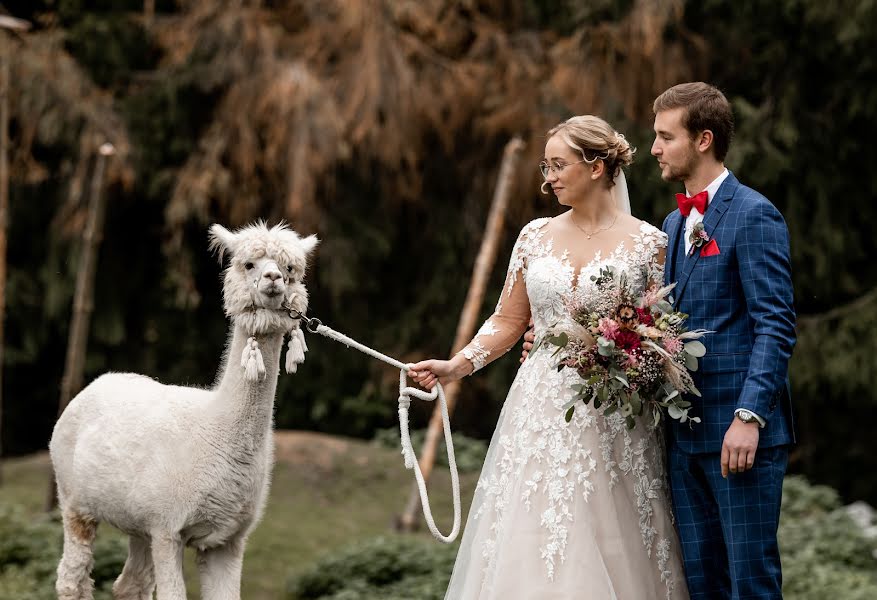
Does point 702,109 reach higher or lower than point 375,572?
higher

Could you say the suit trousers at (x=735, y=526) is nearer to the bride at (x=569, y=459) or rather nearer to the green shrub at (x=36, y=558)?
the bride at (x=569, y=459)

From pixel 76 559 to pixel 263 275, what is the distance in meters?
1.48

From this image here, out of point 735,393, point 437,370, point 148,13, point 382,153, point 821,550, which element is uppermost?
point 148,13

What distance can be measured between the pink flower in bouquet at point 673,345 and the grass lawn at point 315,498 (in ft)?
14.6

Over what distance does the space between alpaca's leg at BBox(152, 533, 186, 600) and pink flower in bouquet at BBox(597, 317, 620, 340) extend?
5.43 feet

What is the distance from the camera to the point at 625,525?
13.0ft

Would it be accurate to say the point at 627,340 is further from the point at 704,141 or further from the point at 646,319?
the point at 704,141

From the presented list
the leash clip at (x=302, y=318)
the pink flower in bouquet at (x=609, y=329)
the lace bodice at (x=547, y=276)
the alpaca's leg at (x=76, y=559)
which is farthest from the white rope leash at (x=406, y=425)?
the alpaca's leg at (x=76, y=559)

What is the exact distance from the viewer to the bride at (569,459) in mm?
3920

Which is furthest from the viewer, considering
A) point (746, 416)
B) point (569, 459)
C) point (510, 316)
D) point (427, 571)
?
point (427, 571)

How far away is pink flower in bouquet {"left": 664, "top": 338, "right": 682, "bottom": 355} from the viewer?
3658mm

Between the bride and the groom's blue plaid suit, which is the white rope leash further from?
the groom's blue plaid suit

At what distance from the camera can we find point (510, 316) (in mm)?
4445

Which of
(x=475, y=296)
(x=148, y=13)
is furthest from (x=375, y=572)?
(x=148, y=13)
